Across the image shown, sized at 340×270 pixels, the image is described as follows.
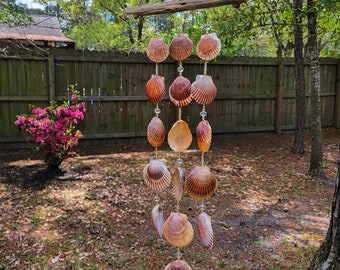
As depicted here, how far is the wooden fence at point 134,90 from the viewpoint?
5.80 m

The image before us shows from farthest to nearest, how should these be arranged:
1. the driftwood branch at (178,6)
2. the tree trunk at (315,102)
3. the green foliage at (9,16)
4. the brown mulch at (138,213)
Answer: the tree trunk at (315,102), the green foliage at (9,16), the brown mulch at (138,213), the driftwood branch at (178,6)

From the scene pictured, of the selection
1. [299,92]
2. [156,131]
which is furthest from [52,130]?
[299,92]

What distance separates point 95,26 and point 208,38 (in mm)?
14798

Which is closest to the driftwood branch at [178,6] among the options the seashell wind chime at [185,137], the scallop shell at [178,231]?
the seashell wind chime at [185,137]

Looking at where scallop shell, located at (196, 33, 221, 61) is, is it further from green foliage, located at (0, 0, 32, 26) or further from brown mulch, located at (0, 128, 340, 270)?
green foliage, located at (0, 0, 32, 26)

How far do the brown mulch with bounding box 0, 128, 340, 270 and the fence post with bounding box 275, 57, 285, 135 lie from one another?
5.93ft

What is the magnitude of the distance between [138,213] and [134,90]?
11.1 feet

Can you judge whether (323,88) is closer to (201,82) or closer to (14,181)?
(14,181)

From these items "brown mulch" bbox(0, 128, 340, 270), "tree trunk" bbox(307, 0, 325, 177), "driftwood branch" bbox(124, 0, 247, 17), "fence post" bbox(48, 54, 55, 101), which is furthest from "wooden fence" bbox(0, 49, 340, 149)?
"driftwood branch" bbox(124, 0, 247, 17)

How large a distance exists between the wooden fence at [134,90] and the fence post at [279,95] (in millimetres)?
21

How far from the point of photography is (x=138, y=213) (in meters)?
3.52

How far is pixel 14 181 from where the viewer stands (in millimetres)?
4312

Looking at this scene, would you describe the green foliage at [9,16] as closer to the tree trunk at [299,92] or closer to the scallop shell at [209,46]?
the scallop shell at [209,46]

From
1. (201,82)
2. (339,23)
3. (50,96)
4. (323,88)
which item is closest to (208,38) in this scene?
(201,82)
